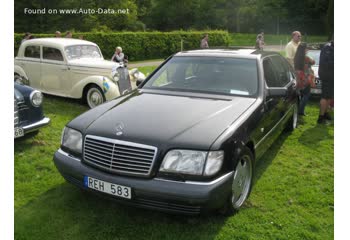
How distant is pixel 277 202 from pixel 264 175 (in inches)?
29.0

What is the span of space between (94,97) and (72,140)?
15.6ft

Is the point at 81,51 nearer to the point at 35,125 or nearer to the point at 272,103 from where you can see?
the point at 35,125

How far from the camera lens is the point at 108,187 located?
3.12 meters

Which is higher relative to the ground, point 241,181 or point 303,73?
point 303,73

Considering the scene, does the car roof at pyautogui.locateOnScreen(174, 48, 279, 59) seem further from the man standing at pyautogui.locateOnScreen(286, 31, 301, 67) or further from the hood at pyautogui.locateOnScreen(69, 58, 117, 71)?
the man standing at pyautogui.locateOnScreen(286, 31, 301, 67)

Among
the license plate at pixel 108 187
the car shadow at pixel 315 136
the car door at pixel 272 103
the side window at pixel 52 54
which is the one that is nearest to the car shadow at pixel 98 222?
the license plate at pixel 108 187

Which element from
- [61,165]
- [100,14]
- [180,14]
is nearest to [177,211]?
[61,165]

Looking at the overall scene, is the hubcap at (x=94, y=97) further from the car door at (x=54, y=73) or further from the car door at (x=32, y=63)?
the car door at (x=32, y=63)

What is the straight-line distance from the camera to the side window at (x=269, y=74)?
15.0ft

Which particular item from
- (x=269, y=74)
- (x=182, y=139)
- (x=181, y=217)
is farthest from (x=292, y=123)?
(x=182, y=139)

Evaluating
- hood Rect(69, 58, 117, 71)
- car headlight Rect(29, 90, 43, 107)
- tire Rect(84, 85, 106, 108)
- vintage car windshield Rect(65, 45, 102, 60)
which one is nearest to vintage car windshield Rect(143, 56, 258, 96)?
car headlight Rect(29, 90, 43, 107)

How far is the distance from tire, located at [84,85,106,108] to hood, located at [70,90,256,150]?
154 inches

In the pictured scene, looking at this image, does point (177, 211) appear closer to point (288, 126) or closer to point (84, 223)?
point (84, 223)

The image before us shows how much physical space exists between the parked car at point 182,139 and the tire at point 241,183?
1 cm
